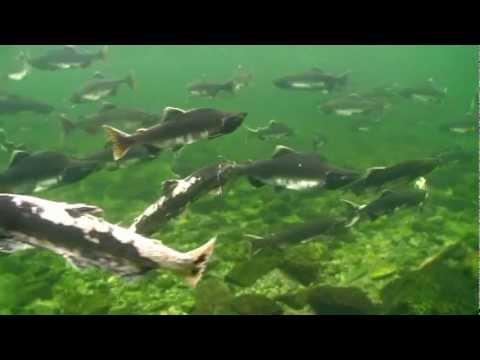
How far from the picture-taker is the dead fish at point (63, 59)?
16.8 m

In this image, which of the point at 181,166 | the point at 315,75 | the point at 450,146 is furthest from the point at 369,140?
the point at 181,166

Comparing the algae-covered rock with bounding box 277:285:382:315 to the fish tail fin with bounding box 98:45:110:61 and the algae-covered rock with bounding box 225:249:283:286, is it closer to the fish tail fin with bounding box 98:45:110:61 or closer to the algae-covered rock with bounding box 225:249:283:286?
the algae-covered rock with bounding box 225:249:283:286

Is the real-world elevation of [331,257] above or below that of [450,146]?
above

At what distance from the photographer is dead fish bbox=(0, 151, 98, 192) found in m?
8.02

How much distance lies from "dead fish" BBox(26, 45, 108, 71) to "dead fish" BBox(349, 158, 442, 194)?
39.7ft

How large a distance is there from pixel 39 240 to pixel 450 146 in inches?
759

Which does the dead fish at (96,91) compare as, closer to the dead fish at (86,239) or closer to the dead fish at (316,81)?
the dead fish at (316,81)

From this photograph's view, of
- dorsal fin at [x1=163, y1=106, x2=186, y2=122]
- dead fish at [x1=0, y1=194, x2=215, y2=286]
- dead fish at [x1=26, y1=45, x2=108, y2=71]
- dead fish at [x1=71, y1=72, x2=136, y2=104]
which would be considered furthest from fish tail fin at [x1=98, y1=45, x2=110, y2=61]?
dead fish at [x1=0, y1=194, x2=215, y2=286]

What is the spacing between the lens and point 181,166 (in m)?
14.0

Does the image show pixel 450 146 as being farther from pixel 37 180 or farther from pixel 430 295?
pixel 37 180

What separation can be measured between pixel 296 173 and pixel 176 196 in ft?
9.06

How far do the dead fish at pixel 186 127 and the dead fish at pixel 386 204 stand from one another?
2.38 meters

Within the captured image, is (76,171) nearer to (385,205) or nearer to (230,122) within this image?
(230,122)

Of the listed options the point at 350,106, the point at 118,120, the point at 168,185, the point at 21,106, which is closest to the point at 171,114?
the point at 168,185
